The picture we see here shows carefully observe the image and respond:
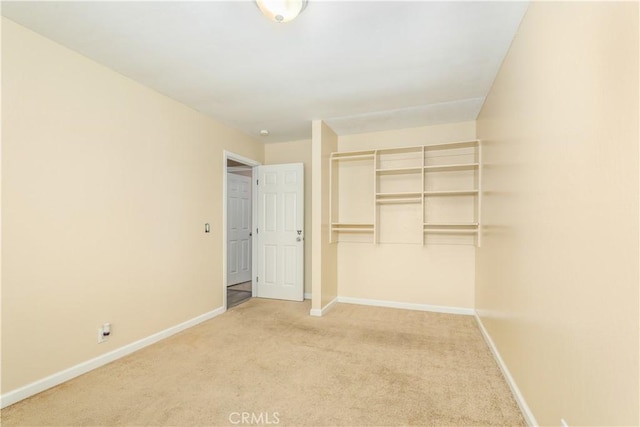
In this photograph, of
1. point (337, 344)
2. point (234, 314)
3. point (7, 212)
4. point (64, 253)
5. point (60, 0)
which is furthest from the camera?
point (234, 314)

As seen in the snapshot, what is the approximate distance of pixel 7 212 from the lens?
1.86 metres

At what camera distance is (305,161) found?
465 cm

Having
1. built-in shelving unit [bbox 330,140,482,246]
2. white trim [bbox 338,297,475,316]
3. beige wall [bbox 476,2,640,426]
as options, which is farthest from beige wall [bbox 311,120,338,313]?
beige wall [bbox 476,2,640,426]

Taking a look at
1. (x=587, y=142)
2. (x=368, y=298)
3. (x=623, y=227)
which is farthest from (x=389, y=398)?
(x=368, y=298)

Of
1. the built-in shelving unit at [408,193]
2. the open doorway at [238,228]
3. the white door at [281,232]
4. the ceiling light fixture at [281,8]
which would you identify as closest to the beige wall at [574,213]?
the ceiling light fixture at [281,8]

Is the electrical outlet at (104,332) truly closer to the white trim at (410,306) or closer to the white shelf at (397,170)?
the white trim at (410,306)

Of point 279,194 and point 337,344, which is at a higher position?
point 279,194

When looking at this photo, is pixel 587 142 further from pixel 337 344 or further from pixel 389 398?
pixel 337 344

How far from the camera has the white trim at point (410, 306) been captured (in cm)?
375

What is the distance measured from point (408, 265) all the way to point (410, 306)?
559 mm

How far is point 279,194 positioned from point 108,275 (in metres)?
2.55

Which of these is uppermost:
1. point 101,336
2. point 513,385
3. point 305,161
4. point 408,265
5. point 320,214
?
point 305,161

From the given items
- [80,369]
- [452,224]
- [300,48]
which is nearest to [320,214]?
[452,224]

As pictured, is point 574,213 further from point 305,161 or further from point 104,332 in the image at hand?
point 305,161
